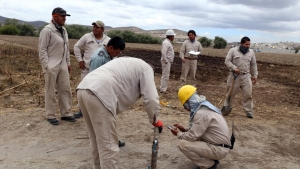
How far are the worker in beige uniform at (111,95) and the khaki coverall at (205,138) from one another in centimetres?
78

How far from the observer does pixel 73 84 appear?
9703mm

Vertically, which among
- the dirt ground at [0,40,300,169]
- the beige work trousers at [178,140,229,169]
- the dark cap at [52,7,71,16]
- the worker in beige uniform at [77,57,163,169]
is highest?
the dark cap at [52,7,71,16]

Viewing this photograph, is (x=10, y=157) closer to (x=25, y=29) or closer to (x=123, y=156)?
(x=123, y=156)

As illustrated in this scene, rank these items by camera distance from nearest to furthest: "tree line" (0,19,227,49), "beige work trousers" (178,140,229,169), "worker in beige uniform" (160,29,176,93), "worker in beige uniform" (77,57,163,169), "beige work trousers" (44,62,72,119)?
"worker in beige uniform" (77,57,163,169)
"beige work trousers" (178,140,229,169)
"beige work trousers" (44,62,72,119)
"worker in beige uniform" (160,29,176,93)
"tree line" (0,19,227,49)

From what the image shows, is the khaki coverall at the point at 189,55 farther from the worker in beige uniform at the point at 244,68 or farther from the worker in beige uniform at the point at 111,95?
the worker in beige uniform at the point at 111,95

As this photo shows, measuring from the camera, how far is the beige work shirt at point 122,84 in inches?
119

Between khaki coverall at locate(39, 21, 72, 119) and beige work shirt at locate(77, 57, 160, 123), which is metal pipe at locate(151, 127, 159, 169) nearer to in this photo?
beige work shirt at locate(77, 57, 160, 123)

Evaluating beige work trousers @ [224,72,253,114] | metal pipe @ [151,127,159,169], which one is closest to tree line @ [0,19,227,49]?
beige work trousers @ [224,72,253,114]

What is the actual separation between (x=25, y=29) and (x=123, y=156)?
61.7m

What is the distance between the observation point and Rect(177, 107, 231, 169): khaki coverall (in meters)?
3.80

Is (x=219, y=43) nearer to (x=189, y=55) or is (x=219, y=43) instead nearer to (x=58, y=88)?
(x=189, y=55)

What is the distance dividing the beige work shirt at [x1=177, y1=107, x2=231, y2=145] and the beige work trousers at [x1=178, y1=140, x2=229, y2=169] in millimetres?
71

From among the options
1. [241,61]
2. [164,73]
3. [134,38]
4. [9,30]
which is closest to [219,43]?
[134,38]

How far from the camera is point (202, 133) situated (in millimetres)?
3836
